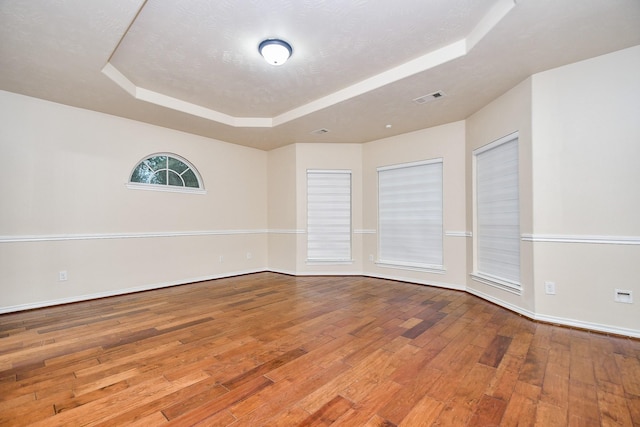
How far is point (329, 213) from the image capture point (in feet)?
18.5

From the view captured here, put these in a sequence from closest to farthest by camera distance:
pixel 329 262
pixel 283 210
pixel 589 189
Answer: pixel 589 189 → pixel 329 262 → pixel 283 210

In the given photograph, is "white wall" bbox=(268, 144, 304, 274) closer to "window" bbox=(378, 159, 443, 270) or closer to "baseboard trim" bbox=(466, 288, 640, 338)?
"window" bbox=(378, 159, 443, 270)

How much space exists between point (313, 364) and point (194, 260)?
11.9 ft

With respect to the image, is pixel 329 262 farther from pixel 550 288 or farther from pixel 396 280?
pixel 550 288

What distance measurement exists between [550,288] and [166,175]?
5.42 metres

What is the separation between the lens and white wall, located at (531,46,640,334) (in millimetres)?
2580

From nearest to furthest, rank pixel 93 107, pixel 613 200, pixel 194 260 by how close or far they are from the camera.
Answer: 1. pixel 613 200
2. pixel 93 107
3. pixel 194 260

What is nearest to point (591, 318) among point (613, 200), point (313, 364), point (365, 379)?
point (613, 200)

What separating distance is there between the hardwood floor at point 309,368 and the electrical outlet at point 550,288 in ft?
1.23

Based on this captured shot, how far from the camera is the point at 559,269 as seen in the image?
2916 mm

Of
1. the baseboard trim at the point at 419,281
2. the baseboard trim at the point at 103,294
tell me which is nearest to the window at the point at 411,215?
the baseboard trim at the point at 419,281

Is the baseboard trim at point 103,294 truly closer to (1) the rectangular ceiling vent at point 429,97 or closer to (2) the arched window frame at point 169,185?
(2) the arched window frame at point 169,185

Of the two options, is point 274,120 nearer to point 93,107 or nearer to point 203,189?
point 203,189

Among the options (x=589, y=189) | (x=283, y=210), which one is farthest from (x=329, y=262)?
(x=589, y=189)
